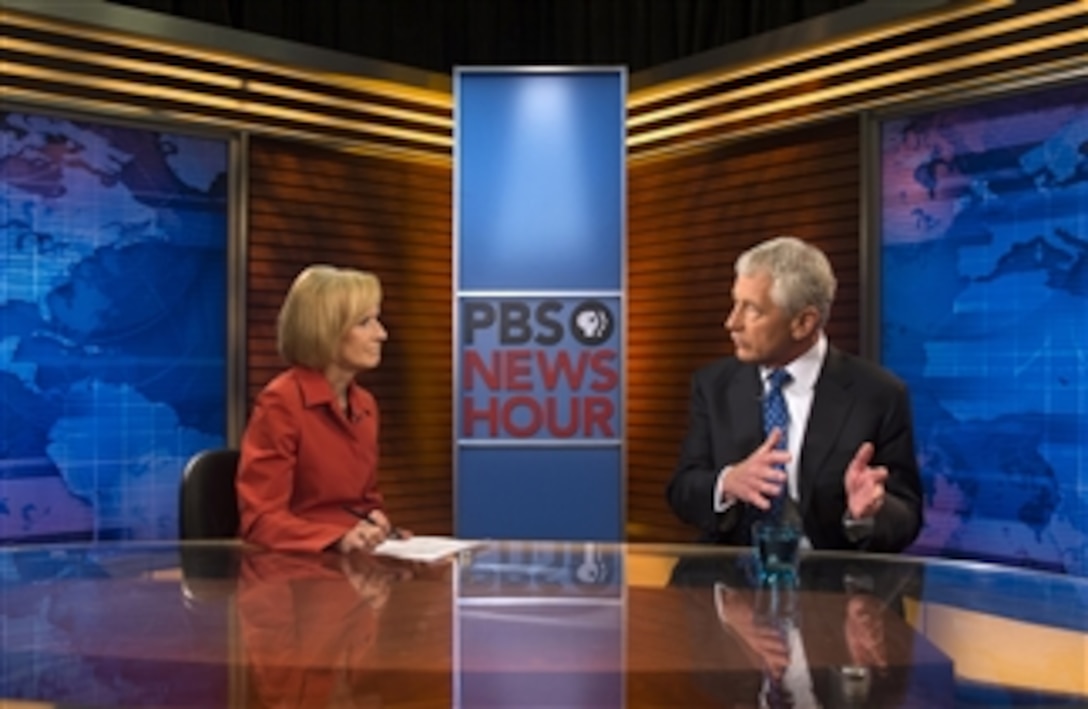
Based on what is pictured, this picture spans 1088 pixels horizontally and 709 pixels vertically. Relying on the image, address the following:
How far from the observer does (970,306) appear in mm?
4309

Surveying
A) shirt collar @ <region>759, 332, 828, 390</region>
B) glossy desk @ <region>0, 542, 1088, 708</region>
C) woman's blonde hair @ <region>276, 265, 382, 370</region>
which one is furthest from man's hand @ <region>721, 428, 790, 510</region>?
woman's blonde hair @ <region>276, 265, 382, 370</region>

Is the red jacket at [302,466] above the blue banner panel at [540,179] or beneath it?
beneath

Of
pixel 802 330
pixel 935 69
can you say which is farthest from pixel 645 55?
pixel 802 330

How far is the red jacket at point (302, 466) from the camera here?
2568 millimetres

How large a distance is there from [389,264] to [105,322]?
1.47m

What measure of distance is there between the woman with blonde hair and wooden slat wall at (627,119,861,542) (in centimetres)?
256

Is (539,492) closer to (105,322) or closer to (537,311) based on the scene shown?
(537,311)

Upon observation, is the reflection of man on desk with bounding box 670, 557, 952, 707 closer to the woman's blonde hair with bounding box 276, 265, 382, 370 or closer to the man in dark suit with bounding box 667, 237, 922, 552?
the man in dark suit with bounding box 667, 237, 922, 552

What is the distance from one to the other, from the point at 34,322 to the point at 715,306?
2931 millimetres

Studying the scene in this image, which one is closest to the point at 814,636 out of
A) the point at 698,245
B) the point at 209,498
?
the point at 209,498

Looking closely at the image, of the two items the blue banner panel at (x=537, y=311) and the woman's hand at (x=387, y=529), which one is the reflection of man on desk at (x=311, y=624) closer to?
the woman's hand at (x=387, y=529)

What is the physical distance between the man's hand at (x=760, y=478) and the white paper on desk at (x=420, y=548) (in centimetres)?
60

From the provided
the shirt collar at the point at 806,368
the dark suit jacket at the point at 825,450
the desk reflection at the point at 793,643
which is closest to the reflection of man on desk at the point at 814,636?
the desk reflection at the point at 793,643

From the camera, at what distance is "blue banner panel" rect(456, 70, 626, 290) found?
4727 mm
